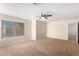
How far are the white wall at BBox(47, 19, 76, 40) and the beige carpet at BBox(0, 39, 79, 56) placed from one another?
0.12m

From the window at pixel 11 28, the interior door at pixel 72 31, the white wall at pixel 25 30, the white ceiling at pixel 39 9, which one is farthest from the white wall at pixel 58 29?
the window at pixel 11 28

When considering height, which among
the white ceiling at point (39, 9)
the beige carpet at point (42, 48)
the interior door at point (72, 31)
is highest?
the white ceiling at point (39, 9)

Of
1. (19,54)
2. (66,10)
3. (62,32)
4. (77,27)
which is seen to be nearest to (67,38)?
(62,32)

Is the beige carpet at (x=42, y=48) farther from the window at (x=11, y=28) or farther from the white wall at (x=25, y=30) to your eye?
the window at (x=11, y=28)

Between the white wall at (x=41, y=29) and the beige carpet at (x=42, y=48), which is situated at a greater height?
the white wall at (x=41, y=29)

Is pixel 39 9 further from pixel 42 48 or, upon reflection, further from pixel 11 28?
pixel 42 48

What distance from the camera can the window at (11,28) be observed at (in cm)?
136

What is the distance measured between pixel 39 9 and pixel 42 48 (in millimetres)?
727

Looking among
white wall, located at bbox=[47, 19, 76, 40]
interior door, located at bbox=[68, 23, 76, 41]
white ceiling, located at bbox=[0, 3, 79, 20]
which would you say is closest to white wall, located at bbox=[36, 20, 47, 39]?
white wall, located at bbox=[47, 19, 76, 40]

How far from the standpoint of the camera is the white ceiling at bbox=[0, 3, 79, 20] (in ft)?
4.43

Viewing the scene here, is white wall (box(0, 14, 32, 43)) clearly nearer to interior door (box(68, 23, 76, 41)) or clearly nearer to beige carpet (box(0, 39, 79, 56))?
beige carpet (box(0, 39, 79, 56))

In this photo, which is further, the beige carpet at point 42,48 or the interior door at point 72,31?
the interior door at point 72,31

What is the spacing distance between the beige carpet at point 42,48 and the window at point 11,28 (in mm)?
208

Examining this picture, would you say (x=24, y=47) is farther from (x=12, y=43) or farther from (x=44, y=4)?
(x=44, y=4)
